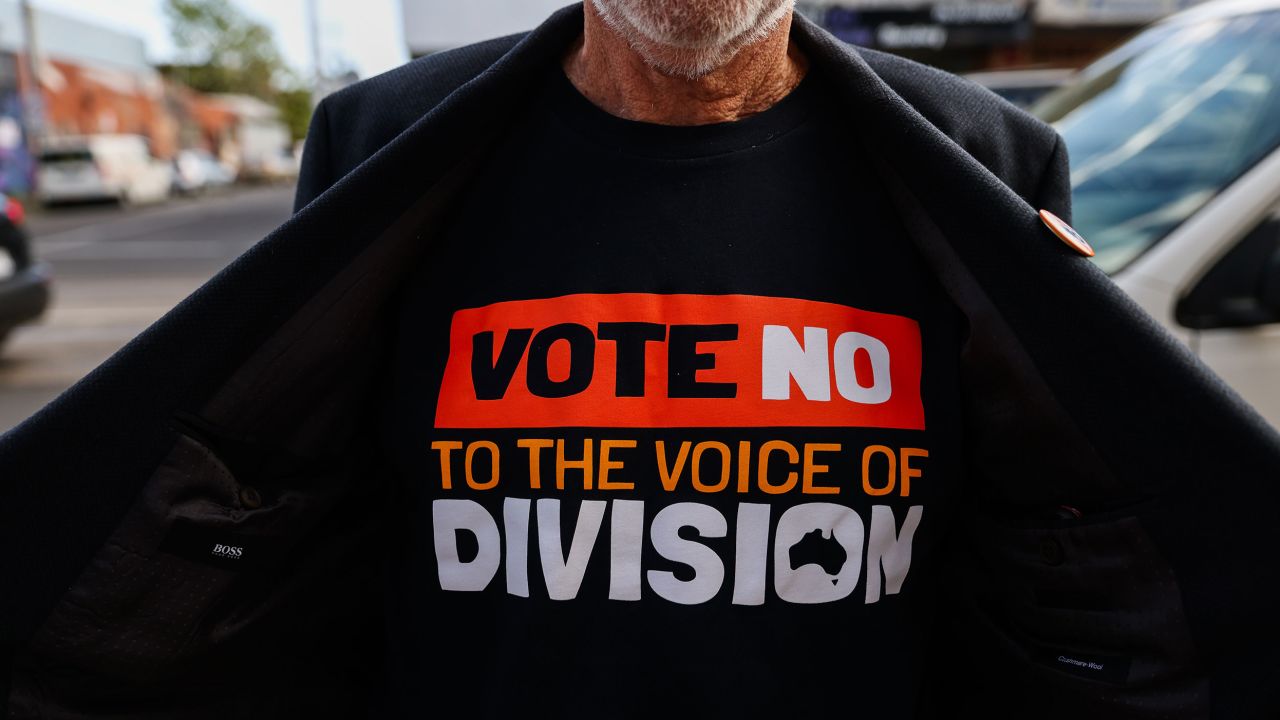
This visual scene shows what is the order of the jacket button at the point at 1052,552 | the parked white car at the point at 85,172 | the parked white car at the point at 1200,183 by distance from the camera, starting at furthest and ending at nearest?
the parked white car at the point at 85,172, the parked white car at the point at 1200,183, the jacket button at the point at 1052,552

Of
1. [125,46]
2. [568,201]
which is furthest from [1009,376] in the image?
[125,46]

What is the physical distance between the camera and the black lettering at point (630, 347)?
119 centimetres

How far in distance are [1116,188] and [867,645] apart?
1.99m

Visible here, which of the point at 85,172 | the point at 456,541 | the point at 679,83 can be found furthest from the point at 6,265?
the point at 85,172

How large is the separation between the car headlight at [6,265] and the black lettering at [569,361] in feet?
Answer: 23.2

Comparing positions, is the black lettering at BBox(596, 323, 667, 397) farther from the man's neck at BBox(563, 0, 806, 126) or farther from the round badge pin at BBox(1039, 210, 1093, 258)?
the round badge pin at BBox(1039, 210, 1093, 258)

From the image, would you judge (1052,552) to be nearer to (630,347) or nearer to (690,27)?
(630,347)

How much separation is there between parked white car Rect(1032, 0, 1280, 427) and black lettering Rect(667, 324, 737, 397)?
5.31ft

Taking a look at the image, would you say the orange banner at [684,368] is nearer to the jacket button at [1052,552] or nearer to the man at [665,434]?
the man at [665,434]

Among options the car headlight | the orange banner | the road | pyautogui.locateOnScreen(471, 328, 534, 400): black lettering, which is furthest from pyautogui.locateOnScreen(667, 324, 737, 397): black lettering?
the car headlight

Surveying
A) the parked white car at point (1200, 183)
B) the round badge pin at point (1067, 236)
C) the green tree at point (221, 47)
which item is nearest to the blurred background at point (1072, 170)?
the parked white car at point (1200, 183)

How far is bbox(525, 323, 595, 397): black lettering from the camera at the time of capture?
1.20 metres

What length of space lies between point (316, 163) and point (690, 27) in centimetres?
57

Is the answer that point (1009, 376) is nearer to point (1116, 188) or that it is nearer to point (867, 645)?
point (867, 645)
